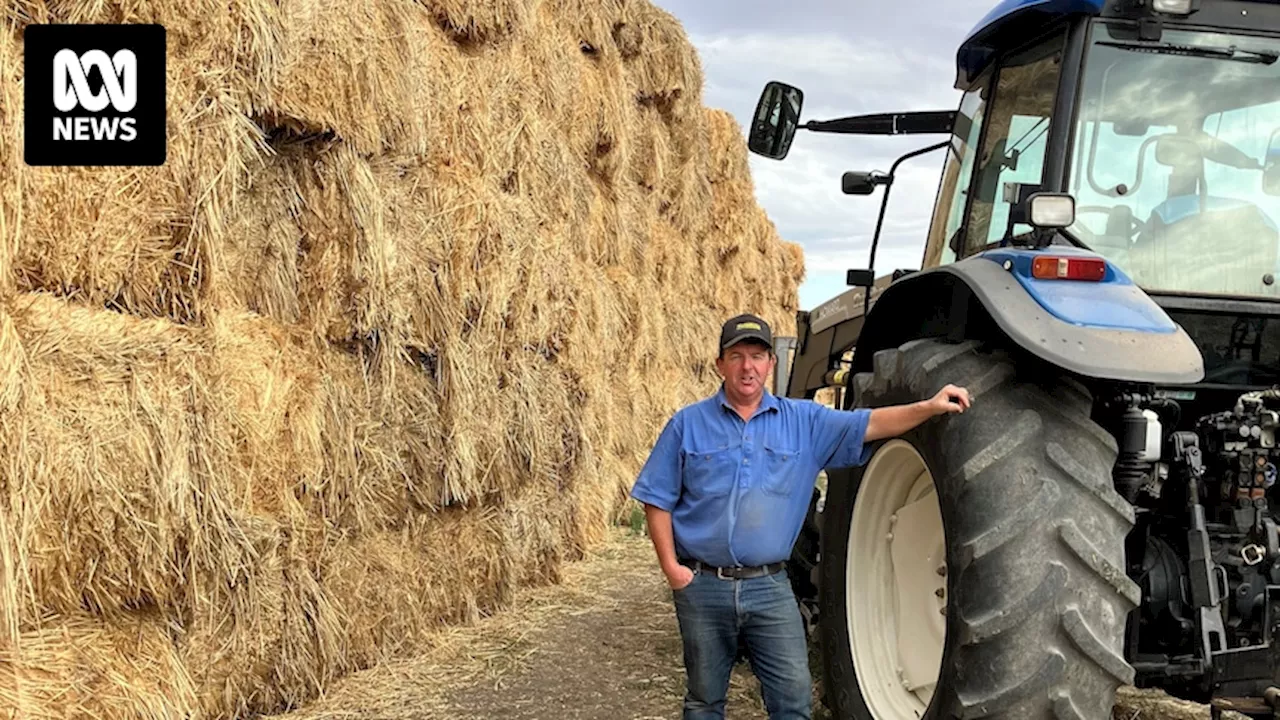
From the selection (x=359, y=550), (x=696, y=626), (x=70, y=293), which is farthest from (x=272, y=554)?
(x=696, y=626)

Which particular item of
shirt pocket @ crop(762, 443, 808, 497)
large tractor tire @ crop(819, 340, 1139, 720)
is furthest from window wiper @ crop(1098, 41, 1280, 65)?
shirt pocket @ crop(762, 443, 808, 497)

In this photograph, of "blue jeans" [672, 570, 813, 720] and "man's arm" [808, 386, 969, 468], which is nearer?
"man's arm" [808, 386, 969, 468]

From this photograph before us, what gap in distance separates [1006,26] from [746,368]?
5.79 ft

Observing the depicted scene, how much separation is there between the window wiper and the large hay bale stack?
10.0 ft

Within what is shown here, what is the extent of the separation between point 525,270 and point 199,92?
2793 millimetres

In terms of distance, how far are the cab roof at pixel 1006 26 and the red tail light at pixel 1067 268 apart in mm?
1043

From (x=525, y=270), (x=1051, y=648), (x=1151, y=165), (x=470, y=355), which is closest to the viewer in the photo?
(x=1051, y=648)

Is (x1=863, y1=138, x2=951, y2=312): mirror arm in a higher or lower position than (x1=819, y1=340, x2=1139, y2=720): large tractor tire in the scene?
higher

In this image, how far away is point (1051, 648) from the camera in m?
2.74

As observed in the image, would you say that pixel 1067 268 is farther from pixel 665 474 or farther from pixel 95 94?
pixel 95 94

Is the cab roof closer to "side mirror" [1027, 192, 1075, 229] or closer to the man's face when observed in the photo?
"side mirror" [1027, 192, 1075, 229]

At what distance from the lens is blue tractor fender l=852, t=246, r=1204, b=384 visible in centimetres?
279

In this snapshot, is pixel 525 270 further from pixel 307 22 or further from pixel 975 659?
pixel 975 659

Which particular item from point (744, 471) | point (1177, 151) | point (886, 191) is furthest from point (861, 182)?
point (744, 471)
